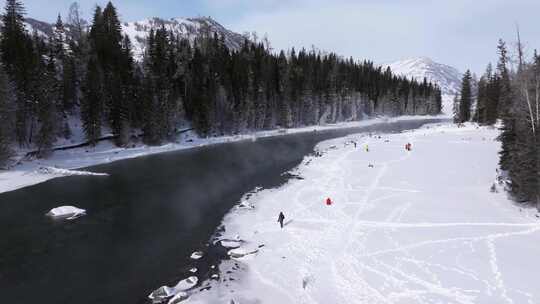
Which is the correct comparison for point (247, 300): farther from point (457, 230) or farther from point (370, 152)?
point (370, 152)

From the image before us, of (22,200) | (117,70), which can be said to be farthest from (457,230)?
(117,70)

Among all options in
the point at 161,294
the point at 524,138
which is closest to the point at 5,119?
the point at 161,294

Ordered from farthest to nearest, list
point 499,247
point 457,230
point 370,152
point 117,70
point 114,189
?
point 117,70, point 370,152, point 114,189, point 457,230, point 499,247

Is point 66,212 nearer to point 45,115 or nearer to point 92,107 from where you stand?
point 45,115

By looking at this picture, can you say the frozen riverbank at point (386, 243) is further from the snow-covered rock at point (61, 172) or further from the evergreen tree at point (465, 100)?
the evergreen tree at point (465, 100)

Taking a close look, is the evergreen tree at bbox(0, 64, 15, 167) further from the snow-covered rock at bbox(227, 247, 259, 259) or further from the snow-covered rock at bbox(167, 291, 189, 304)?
the snow-covered rock at bbox(167, 291, 189, 304)
